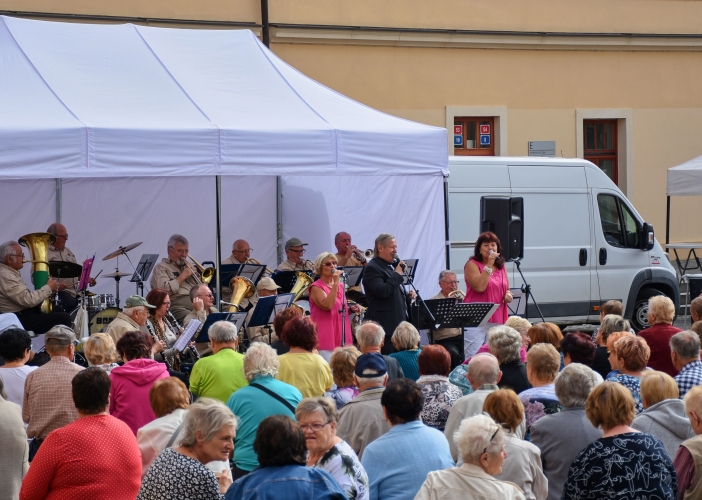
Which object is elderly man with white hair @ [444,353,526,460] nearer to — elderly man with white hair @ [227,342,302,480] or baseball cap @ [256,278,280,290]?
elderly man with white hair @ [227,342,302,480]

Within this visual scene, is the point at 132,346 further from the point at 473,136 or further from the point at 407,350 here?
the point at 473,136

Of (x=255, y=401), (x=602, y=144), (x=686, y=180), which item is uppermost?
(x=602, y=144)

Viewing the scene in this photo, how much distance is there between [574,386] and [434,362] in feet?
3.35

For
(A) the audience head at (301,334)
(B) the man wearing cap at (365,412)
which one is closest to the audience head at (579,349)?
(B) the man wearing cap at (365,412)

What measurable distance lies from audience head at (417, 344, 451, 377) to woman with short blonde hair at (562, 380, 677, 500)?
149 centimetres

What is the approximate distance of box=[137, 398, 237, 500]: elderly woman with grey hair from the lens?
14.0ft

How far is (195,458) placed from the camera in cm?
438

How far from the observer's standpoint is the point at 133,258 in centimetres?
1330

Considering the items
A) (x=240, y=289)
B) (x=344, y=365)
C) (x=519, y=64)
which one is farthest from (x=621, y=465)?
(x=519, y=64)

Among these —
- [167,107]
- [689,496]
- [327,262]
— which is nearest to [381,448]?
[689,496]

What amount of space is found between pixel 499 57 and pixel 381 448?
1414 centimetres

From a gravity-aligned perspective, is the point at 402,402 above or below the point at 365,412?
above

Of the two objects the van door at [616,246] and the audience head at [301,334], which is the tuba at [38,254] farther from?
the van door at [616,246]

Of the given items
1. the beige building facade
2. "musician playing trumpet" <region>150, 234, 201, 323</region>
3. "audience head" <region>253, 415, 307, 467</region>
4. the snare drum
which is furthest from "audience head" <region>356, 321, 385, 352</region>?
the beige building facade
